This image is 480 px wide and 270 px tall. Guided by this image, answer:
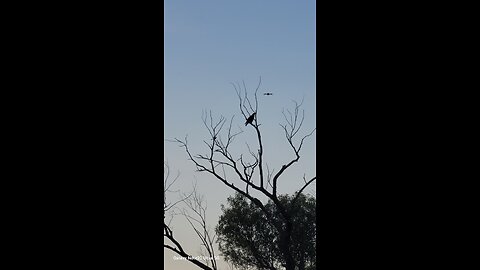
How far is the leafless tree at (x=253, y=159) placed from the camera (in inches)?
110

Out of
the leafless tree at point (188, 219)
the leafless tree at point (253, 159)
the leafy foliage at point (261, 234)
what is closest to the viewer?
the leafless tree at point (188, 219)

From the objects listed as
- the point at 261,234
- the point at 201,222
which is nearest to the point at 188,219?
the point at 201,222

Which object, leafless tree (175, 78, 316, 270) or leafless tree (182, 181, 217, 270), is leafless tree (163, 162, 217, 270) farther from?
leafless tree (175, 78, 316, 270)

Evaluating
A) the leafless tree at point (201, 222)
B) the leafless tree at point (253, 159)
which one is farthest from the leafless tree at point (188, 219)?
the leafless tree at point (253, 159)

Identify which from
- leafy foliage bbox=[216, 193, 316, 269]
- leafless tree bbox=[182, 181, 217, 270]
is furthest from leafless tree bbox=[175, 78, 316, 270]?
leafless tree bbox=[182, 181, 217, 270]

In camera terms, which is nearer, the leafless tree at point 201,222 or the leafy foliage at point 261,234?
the leafless tree at point 201,222

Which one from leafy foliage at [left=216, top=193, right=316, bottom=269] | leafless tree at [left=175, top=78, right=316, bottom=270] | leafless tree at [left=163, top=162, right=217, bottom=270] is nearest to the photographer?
leafless tree at [left=163, top=162, right=217, bottom=270]

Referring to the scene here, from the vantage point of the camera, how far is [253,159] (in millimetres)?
2896

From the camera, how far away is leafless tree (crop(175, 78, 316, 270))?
2799 mm

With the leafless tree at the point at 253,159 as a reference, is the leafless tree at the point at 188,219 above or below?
below

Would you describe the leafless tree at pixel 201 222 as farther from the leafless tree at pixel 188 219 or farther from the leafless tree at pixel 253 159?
the leafless tree at pixel 253 159
